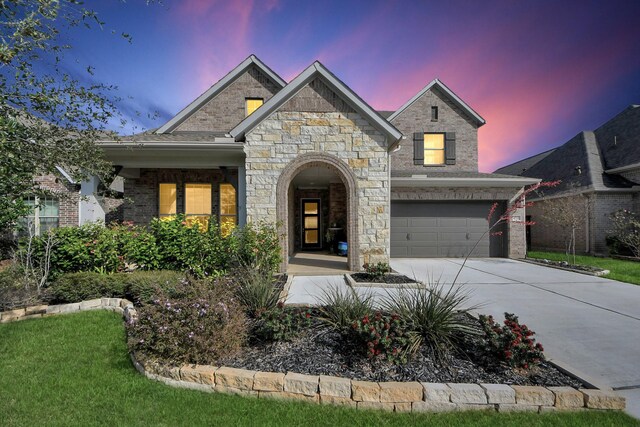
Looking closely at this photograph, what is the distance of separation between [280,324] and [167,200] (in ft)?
27.6

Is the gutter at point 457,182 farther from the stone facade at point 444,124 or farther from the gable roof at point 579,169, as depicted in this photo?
the gable roof at point 579,169

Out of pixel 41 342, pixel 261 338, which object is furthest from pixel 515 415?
pixel 41 342

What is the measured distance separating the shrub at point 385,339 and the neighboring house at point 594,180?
11.5 meters

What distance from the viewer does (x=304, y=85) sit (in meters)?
7.76

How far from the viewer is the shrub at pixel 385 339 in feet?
9.43

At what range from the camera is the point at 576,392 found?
246cm

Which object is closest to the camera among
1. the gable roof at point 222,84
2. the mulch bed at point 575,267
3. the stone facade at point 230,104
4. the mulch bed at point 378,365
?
the mulch bed at point 378,365

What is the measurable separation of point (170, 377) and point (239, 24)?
9827 millimetres

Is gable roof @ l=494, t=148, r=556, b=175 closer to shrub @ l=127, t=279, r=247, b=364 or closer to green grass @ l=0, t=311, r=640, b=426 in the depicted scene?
green grass @ l=0, t=311, r=640, b=426

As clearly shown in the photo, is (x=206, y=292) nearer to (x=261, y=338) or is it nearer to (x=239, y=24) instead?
(x=261, y=338)

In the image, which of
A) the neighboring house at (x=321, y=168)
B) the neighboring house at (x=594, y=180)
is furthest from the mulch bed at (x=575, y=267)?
the neighboring house at (x=594, y=180)

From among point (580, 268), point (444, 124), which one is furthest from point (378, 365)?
point (444, 124)

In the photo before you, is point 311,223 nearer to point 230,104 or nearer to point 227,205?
point 227,205

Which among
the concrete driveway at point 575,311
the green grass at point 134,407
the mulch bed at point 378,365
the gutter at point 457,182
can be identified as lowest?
the green grass at point 134,407
